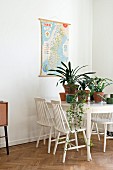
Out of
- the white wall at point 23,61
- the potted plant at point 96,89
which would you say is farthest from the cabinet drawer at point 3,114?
the potted plant at point 96,89

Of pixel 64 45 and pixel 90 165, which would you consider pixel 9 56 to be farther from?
pixel 90 165

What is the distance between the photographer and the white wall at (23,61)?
175 inches

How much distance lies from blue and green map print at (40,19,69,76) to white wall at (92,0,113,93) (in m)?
0.82

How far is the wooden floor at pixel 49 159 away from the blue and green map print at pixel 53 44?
153cm

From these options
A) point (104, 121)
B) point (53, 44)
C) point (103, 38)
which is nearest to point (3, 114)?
point (104, 121)

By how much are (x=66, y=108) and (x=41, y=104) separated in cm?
52

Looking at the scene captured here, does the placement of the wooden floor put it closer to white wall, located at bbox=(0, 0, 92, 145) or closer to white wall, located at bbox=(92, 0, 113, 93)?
white wall, located at bbox=(0, 0, 92, 145)

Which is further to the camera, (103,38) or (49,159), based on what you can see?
(103,38)

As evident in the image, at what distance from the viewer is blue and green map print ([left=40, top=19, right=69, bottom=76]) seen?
4.96 m

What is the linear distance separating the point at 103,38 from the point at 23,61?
2.01 meters

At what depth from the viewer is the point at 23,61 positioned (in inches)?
184

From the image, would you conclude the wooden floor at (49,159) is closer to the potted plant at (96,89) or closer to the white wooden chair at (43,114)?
the white wooden chair at (43,114)

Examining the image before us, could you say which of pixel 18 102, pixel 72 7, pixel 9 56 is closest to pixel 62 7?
pixel 72 7

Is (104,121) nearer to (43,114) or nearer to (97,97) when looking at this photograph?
(97,97)
